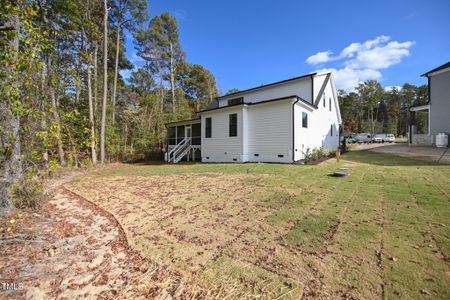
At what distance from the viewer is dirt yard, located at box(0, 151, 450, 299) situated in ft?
6.90

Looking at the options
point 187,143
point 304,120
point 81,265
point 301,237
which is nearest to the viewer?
point 81,265

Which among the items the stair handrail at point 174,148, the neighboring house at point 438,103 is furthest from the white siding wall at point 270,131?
the neighboring house at point 438,103

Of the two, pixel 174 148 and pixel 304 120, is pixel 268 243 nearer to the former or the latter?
pixel 304 120

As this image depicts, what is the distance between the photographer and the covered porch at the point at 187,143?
54.4 feet

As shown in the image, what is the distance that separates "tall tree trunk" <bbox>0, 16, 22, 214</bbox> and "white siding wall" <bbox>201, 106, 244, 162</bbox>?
1040 centimetres

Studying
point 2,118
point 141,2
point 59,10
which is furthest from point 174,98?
point 2,118

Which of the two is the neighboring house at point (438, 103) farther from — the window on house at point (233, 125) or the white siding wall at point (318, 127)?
the window on house at point (233, 125)

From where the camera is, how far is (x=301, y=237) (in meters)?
3.12

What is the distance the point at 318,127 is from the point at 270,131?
215 inches

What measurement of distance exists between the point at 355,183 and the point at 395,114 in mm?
64348

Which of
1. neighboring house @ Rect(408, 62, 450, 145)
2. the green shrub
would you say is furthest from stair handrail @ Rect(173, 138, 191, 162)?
neighboring house @ Rect(408, 62, 450, 145)

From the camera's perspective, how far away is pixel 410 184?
607 cm

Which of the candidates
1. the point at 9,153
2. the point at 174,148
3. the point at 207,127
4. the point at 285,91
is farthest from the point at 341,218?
the point at 174,148

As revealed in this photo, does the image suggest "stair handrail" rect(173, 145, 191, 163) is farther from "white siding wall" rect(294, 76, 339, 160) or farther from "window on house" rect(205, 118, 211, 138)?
"white siding wall" rect(294, 76, 339, 160)
